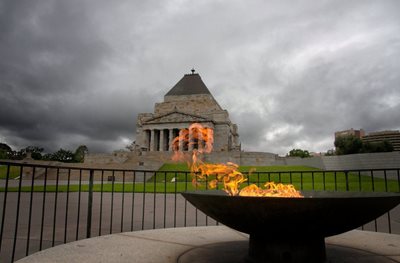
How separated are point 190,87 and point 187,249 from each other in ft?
223

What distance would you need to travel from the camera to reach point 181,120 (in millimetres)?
57344

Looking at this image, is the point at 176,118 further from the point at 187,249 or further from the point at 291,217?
the point at 291,217

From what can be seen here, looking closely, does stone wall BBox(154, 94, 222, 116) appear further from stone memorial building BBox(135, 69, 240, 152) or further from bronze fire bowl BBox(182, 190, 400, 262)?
bronze fire bowl BBox(182, 190, 400, 262)

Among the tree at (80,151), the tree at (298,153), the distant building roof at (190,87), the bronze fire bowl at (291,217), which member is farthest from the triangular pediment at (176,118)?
the bronze fire bowl at (291,217)

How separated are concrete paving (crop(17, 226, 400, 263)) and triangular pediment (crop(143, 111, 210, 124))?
5217cm

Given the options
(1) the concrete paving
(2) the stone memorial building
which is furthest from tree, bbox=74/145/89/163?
(1) the concrete paving

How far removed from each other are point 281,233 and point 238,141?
7274 cm

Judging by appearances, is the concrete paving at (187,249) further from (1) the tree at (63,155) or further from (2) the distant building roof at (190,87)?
(1) the tree at (63,155)

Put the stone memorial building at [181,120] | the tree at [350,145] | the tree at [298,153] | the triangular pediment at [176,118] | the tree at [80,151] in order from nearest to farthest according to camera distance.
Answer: the tree at [350,145] < the triangular pediment at [176,118] < the stone memorial building at [181,120] < the tree at [80,151] < the tree at [298,153]

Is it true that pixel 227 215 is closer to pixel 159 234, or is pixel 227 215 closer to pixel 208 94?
pixel 159 234

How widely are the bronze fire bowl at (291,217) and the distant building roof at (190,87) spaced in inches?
2566

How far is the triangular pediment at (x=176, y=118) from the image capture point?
188 feet

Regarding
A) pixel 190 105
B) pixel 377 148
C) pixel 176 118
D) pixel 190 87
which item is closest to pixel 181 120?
pixel 176 118

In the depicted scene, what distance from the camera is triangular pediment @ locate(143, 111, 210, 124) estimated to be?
2255 inches
